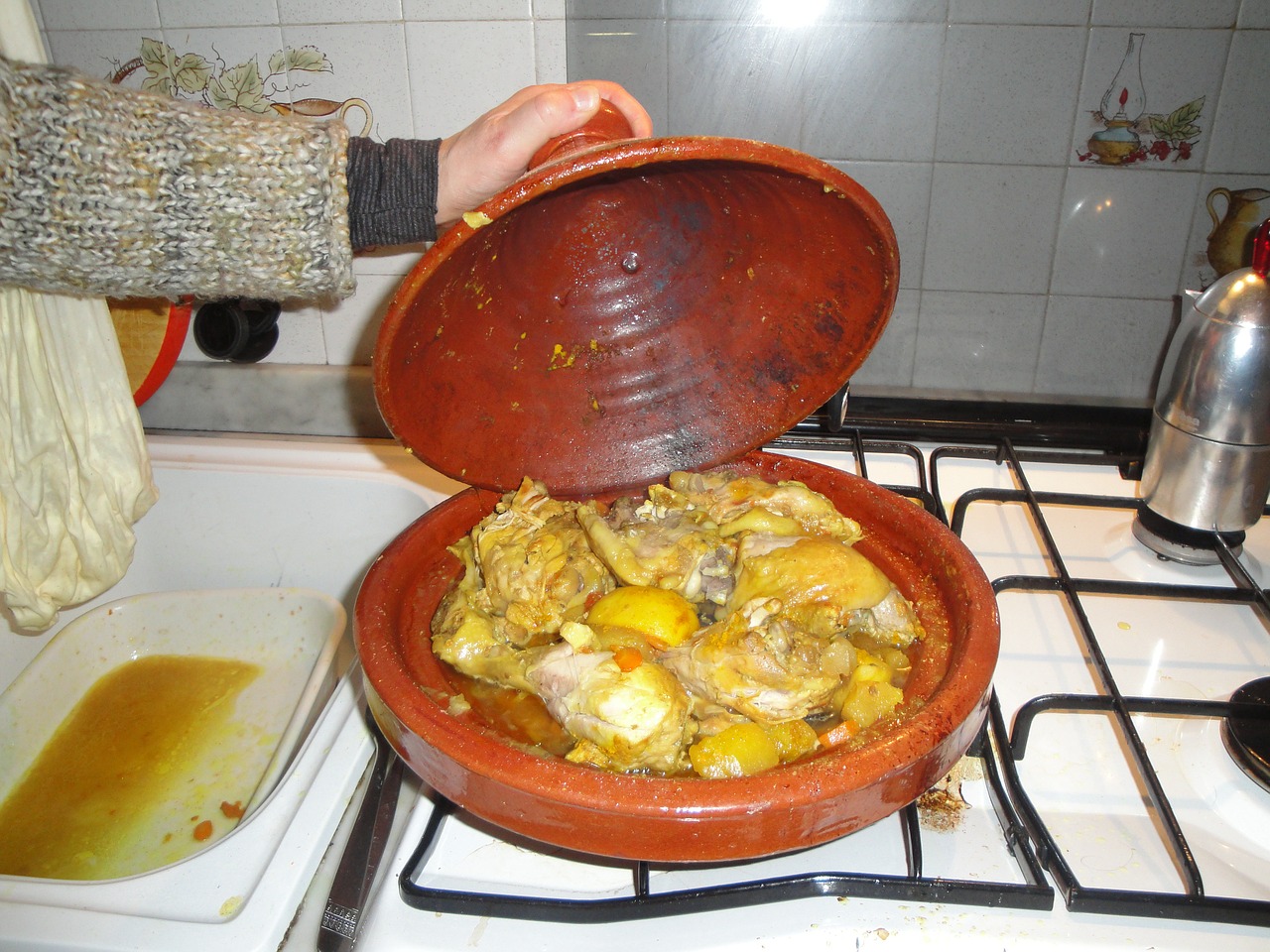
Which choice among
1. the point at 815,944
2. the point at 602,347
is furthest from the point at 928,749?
the point at 602,347

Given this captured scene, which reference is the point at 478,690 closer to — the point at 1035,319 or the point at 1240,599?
the point at 1240,599

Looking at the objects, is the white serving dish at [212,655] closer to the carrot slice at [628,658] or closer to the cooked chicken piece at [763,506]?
the carrot slice at [628,658]

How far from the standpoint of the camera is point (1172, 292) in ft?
4.51

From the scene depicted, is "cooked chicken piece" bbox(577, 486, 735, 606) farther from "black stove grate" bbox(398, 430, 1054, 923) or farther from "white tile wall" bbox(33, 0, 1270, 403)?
"white tile wall" bbox(33, 0, 1270, 403)

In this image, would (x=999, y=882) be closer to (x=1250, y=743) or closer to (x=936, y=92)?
(x=1250, y=743)

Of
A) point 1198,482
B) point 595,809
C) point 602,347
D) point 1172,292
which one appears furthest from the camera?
point 1172,292

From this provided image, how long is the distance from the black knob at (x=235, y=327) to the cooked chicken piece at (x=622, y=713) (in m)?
1.06

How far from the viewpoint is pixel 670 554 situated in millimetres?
844

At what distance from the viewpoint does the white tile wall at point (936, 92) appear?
1.24 meters

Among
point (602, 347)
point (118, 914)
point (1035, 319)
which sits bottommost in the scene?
point (118, 914)

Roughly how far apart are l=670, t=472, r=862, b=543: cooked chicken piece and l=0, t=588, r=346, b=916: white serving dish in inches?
19.8

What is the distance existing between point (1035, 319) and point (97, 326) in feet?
4.69

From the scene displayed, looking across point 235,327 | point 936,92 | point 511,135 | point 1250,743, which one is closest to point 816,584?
point 1250,743

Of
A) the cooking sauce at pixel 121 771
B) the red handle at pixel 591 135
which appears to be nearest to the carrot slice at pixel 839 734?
the red handle at pixel 591 135
